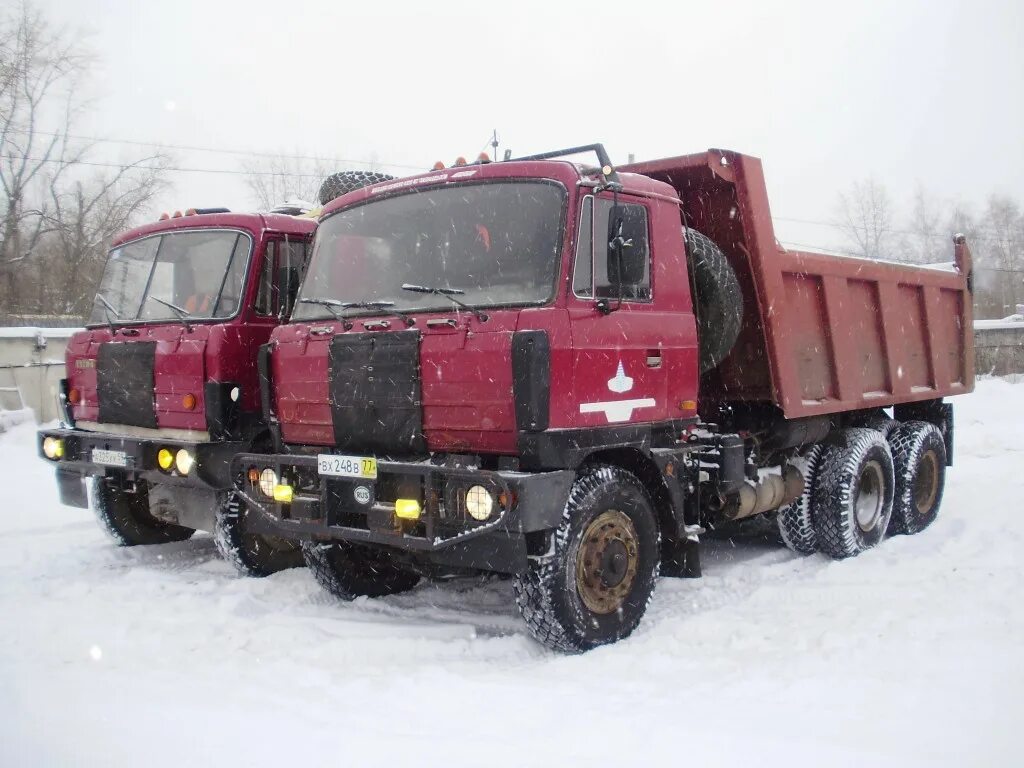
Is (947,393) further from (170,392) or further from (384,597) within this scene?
(170,392)

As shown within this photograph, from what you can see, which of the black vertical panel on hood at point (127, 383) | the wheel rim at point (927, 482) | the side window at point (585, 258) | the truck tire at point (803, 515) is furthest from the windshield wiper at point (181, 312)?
the wheel rim at point (927, 482)

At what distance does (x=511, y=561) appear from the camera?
4473 mm

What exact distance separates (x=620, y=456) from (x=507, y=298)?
3.99 feet

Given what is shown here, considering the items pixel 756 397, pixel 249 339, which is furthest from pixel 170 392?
pixel 756 397

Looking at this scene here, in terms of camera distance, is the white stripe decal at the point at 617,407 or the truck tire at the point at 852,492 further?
the truck tire at the point at 852,492

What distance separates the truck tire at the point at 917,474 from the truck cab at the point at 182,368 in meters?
5.45

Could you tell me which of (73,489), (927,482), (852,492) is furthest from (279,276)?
(927,482)

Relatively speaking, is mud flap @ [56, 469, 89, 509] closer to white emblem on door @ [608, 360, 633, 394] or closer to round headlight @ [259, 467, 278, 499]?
round headlight @ [259, 467, 278, 499]

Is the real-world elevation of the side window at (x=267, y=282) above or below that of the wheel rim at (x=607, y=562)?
above

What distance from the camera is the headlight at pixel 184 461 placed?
20.1 feet

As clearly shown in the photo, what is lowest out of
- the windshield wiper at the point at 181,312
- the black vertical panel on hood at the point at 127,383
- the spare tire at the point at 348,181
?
the black vertical panel on hood at the point at 127,383

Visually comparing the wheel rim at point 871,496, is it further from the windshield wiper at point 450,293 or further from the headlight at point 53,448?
the headlight at point 53,448

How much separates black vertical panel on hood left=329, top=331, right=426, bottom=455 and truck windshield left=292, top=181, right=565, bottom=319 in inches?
9.4

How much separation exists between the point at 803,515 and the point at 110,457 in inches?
210
